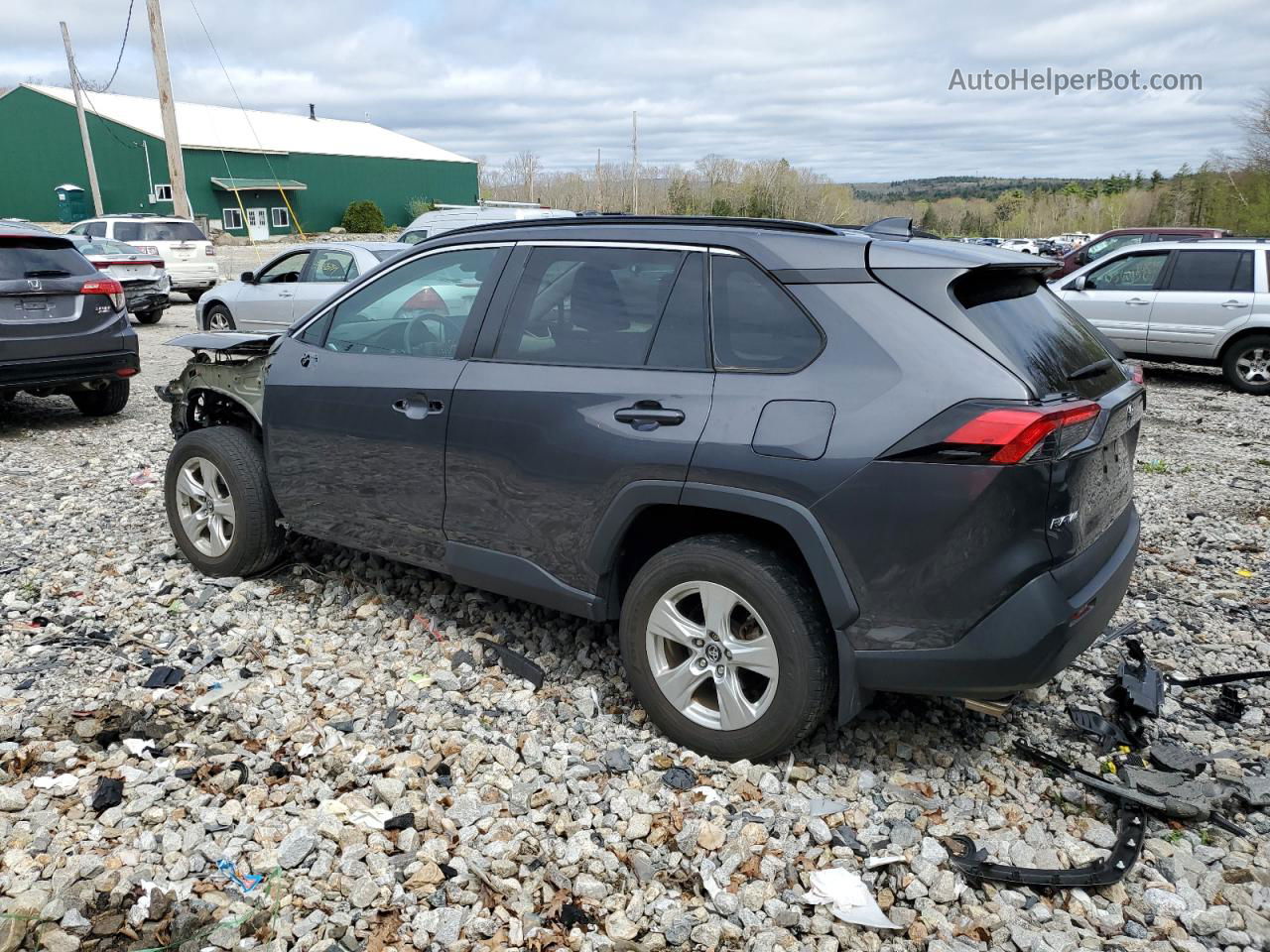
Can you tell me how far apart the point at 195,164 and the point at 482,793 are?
45988 millimetres

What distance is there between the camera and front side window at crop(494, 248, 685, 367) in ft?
12.0

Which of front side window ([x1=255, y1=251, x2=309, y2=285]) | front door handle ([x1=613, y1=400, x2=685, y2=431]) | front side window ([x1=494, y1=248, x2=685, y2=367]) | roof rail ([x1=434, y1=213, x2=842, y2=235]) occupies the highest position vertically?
roof rail ([x1=434, y1=213, x2=842, y2=235])

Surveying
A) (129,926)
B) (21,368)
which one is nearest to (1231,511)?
(129,926)

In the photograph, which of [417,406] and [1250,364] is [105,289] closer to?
[417,406]

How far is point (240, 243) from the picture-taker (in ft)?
126

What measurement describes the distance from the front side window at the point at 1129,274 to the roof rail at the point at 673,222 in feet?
36.9

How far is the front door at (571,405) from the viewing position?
349cm

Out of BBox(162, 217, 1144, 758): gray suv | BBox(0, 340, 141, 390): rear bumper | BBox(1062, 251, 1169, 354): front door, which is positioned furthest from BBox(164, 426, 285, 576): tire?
BBox(1062, 251, 1169, 354): front door

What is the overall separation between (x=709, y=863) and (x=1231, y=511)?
549cm

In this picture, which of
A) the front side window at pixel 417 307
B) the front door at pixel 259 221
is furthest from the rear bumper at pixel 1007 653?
the front door at pixel 259 221

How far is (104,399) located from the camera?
966 centimetres

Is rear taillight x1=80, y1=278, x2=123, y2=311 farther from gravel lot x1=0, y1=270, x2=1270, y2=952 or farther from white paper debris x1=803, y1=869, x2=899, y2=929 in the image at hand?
white paper debris x1=803, y1=869, x2=899, y2=929

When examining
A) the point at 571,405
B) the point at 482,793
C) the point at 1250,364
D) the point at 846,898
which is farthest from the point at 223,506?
the point at 1250,364

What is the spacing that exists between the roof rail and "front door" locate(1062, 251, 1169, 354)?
35.0 feet
